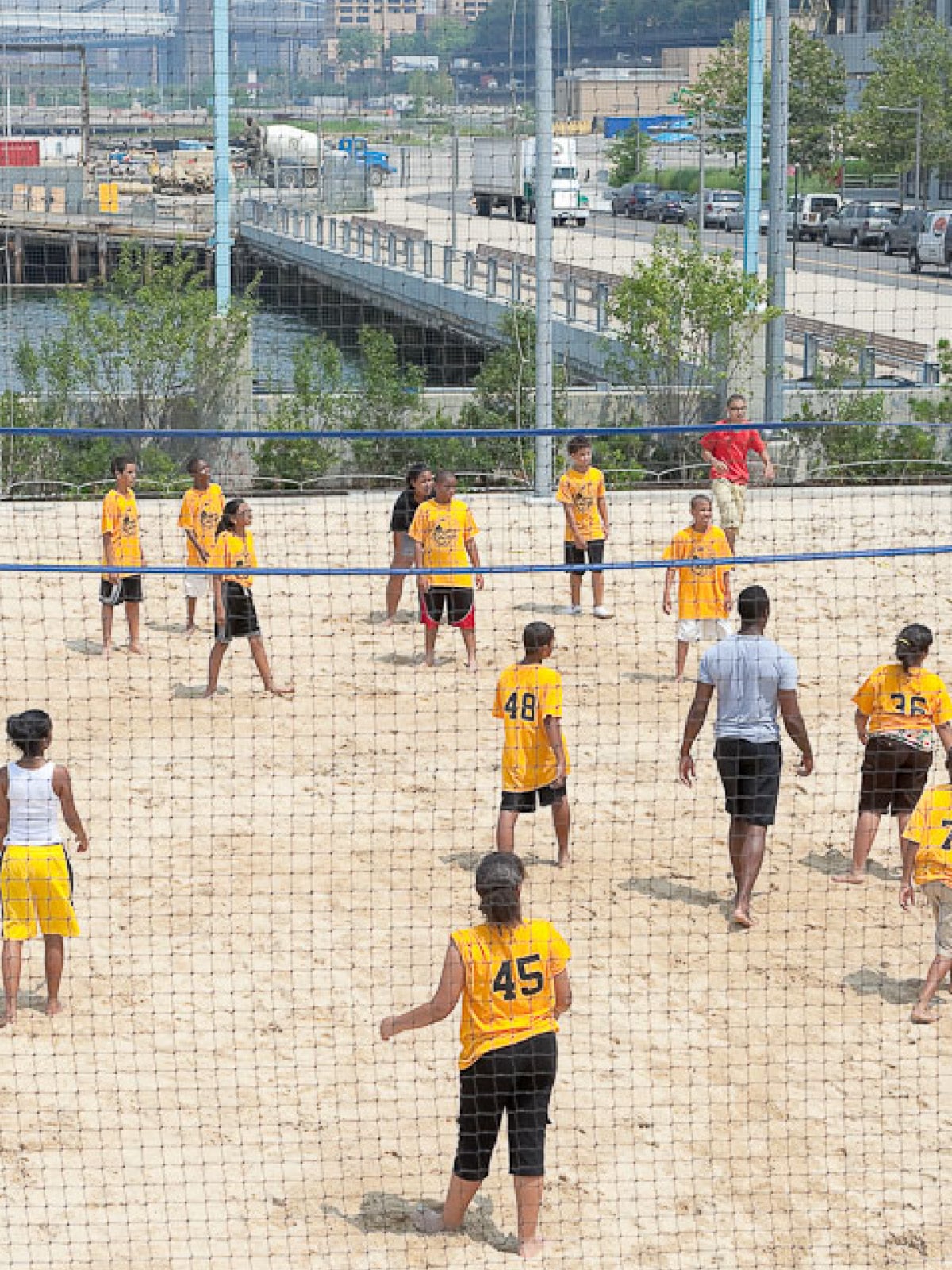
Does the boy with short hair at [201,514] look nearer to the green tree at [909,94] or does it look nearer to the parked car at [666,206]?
the parked car at [666,206]

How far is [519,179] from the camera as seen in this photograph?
2459 centimetres

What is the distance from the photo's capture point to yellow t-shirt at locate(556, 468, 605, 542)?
12703 millimetres

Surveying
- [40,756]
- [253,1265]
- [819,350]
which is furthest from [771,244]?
[253,1265]

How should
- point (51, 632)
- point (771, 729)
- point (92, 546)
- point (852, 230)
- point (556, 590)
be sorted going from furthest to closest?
point (852, 230), point (92, 546), point (556, 590), point (51, 632), point (771, 729)

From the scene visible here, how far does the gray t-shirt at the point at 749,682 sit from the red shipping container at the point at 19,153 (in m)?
16.4

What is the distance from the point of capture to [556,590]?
47.0ft

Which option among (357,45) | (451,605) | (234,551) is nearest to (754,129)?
(357,45)

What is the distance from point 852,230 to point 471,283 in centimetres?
1461

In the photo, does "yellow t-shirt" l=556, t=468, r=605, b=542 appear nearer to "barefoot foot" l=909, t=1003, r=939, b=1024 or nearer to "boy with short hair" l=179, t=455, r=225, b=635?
"boy with short hair" l=179, t=455, r=225, b=635

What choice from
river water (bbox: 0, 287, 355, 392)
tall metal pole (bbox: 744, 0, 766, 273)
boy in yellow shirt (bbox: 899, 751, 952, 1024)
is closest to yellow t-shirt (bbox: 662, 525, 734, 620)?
boy in yellow shirt (bbox: 899, 751, 952, 1024)

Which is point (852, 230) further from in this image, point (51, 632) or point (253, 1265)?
point (253, 1265)

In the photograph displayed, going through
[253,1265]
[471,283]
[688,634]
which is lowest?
[253,1265]

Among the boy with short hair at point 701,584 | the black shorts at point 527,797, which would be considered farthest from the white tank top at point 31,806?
the boy with short hair at point 701,584

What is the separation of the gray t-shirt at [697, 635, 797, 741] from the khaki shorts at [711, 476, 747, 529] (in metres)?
5.13
